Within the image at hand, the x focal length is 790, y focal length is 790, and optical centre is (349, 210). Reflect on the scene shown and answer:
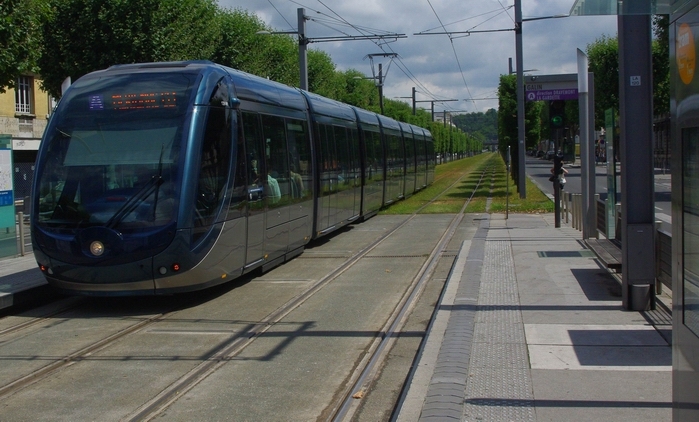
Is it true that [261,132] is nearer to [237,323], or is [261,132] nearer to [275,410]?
[237,323]

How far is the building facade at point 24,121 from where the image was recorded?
36812mm

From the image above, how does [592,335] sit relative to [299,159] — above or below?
below

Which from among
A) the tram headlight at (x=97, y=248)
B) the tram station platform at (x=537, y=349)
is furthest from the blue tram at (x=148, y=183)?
the tram station platform at (x=537, y=349)

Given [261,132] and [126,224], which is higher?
[261,132]

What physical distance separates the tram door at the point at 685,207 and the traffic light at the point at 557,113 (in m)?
15.4

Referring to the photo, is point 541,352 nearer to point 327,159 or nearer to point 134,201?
point 134,201

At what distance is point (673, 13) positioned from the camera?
3607 mm

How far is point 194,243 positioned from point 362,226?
481 inches

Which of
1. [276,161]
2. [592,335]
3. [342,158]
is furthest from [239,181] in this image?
[342,158]

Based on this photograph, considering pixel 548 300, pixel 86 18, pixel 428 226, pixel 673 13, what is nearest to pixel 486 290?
pixel 548 300

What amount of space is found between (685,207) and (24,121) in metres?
41.6

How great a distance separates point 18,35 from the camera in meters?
17.8

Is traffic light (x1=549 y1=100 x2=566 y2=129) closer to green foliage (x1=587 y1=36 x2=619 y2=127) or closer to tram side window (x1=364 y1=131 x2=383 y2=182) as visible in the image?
tram side window (x1=364 y1=131 x2=383 y2=182)

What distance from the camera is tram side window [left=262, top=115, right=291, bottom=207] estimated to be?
12.4 m
